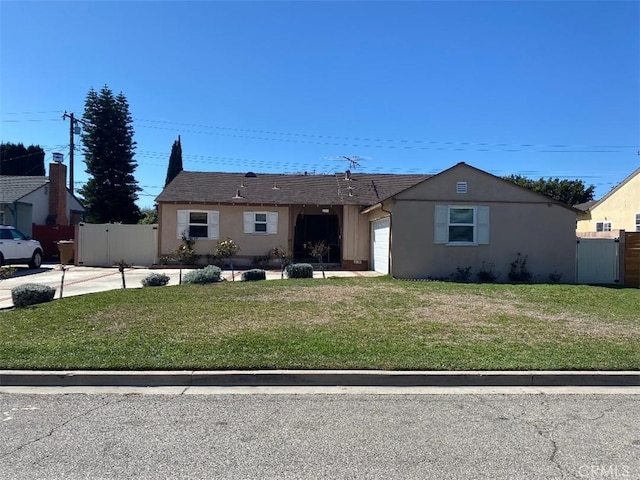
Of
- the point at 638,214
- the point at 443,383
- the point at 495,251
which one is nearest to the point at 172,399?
the point at 443,383

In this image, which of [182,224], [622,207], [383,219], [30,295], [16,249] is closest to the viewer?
[30,295]

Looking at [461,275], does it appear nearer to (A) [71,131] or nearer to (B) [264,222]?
(B) [264,222]

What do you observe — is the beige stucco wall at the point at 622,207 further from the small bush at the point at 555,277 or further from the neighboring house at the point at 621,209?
the small bush at the point at 555,277

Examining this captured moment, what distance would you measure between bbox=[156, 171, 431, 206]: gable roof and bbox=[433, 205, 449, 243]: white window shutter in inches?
174

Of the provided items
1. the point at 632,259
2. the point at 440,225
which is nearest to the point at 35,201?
the point at 440,225

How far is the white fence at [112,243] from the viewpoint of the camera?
68.6 feet

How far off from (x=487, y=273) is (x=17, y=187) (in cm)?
2498

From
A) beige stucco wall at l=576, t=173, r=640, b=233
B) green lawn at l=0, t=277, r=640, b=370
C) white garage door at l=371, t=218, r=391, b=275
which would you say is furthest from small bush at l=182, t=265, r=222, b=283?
beige stucco wall at l=576, t=173, r=640, b=233

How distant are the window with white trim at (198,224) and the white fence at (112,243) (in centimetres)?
128

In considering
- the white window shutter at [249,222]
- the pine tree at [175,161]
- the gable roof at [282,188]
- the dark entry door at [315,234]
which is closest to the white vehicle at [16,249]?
the gable roof at [282,188]

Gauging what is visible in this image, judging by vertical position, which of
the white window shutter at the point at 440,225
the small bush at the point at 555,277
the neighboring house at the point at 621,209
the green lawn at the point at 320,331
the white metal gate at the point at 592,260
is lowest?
the green lawn at the point at 320,331

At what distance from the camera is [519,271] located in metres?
16.6

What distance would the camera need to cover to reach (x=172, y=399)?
5070 mm

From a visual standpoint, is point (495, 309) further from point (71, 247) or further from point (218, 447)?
point (71, 247)
